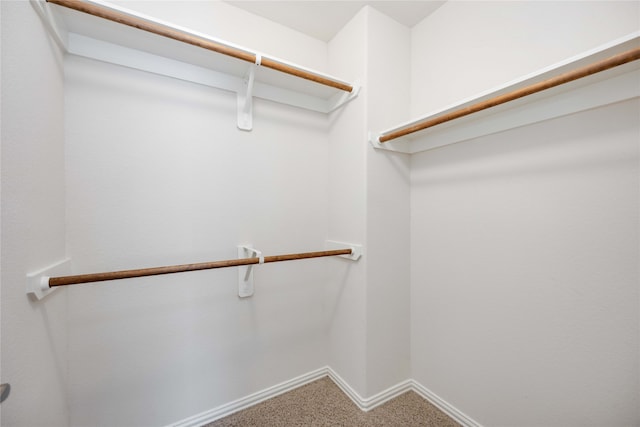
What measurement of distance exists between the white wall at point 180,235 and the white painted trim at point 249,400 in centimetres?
3

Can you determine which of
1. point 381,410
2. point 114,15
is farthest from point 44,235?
point 381,410

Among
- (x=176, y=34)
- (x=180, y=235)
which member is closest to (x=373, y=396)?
(x=180, y=235)

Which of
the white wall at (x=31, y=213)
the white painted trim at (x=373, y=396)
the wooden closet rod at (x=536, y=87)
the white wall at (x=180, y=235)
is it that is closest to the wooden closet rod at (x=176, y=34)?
the white wall at (x=31, y=213)

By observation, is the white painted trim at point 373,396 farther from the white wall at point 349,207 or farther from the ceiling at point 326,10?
the ceiling at point 326,10

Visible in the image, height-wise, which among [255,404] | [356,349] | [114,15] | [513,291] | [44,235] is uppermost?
[114,15]

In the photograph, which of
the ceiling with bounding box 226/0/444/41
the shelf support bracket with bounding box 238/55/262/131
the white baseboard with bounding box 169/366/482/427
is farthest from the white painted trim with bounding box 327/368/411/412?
the ceiling with bounding box 226/0/444/41

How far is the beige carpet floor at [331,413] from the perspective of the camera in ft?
→ 4.01

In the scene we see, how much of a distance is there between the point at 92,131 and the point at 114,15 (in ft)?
1.54

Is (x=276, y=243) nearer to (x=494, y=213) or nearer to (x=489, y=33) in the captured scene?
(x=494, y=213)

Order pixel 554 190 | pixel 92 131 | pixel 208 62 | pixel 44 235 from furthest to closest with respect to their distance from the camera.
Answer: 1. pixel 208 62
2. pixel 92 131
3. pixel 554 190
4. pixel 44 235

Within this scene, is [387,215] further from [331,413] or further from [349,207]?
[331,413]

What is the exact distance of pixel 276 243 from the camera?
1455mm

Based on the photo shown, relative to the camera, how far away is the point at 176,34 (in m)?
0.94

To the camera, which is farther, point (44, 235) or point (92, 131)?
point (92, 131)
